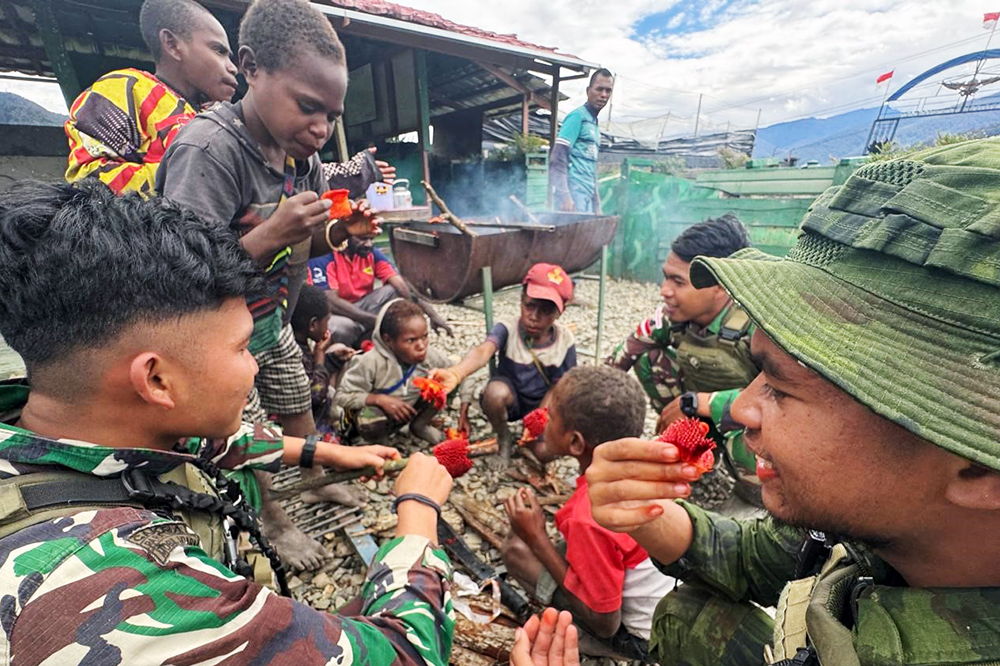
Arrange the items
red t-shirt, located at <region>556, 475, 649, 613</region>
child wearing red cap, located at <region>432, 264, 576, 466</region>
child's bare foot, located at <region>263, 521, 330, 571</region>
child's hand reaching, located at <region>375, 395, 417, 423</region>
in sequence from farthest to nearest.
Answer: child wearing red cap, located at <region>432, 264, 576, 466</region>, child's hand reaching, located at <region>375, 395, 417, 423</region>, child's bare foot, located at <region>263, 521, 330, 571</region>, red t-shirt, located at <region>556, 475, 649, 613</region>

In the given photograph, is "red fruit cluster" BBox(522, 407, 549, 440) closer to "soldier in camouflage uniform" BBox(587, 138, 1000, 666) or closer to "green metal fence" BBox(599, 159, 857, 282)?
"soldier in camouflage uniform" BBox(587, 138, 1000, 666)

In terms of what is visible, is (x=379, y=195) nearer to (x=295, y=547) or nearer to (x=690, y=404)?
(x=295, y=547)

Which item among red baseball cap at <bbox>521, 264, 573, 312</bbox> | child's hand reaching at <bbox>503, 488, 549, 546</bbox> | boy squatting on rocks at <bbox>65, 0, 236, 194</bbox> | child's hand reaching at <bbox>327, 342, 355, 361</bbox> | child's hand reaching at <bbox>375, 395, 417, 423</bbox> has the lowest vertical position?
child's hand reaching at <bbox>375, 395, 417, 423</bbox>

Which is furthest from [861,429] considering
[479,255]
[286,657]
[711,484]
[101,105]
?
[479,255]

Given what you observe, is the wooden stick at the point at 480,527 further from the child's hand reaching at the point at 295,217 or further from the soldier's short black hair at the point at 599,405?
the child's hand reaching at the point at 295,217

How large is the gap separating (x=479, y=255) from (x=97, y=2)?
6.00 metres

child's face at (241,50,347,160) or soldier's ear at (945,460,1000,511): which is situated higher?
child's face at (241,50,347,160)

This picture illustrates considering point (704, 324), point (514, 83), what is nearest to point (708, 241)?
point (704, 324)

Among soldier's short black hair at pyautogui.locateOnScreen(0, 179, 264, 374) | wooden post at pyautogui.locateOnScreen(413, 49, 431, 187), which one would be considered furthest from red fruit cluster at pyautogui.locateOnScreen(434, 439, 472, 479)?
wooden post at pyautogui.locateOnScreen(413, 49, 431, 187)

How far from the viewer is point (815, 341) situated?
2.64ft

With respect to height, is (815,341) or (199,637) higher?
(815,341)

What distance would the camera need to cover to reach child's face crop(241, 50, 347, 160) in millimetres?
2127

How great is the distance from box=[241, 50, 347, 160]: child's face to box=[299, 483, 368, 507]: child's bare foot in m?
2.24

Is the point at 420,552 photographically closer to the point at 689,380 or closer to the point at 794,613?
the point at 794,613
